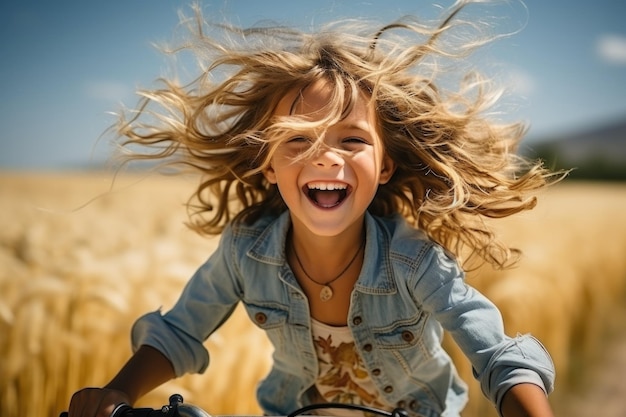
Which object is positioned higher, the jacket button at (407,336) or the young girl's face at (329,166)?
the young girl's face at (329,166)

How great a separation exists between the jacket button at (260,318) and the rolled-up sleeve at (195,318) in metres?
0.06

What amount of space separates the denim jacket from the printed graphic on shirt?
3cm

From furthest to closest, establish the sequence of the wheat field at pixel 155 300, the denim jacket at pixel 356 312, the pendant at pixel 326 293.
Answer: the wheat field at pixel 155 300, the pendant at pixel 326 293, the denim jacket at pixel 356 312

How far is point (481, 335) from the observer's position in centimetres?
140

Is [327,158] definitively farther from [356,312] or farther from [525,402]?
[525,402]

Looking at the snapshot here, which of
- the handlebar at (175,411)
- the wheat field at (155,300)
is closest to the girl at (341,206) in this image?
the wheat field at (155,300)

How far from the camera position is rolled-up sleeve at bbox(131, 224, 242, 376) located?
1632mm

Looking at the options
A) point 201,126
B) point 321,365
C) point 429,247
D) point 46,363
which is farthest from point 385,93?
point 46,363

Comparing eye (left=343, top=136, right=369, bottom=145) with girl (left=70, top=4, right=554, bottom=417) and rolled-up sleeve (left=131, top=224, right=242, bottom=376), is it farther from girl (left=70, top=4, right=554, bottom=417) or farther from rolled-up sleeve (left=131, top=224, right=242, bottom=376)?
rolled-up sleeve (left=131, top=224, right=242, bottom=376)

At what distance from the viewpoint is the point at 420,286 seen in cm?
156

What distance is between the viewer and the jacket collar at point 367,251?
1664 millimetres

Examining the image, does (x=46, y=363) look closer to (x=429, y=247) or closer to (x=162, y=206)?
(x=429, y=247)

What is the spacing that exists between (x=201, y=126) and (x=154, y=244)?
1253 millimetres

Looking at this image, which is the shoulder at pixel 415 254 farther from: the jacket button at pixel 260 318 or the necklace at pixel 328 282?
the jacket button at pixel 260 318
